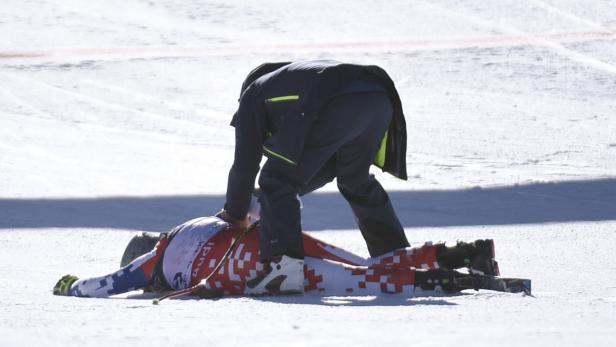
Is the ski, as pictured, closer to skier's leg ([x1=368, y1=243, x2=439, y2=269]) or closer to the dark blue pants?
skier's leg ([x1=368, y1=243, x2=439, y2=269])

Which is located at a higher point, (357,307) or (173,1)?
(173,1)

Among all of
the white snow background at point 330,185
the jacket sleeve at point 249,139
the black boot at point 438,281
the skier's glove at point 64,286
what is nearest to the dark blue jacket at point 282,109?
the jacket sleeve at point 249,139

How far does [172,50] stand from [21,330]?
9.24 metres

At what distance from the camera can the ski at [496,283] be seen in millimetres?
5363

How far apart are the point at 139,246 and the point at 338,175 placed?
1.01 meters

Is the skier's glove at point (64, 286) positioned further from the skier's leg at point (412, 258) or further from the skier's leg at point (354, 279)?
the skier's leg at point (412, 258)

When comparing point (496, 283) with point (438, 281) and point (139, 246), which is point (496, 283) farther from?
point (139, 246)

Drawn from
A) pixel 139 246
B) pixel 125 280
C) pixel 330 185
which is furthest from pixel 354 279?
pixel 330 185

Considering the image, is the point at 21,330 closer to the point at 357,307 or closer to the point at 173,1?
the point at 357,307

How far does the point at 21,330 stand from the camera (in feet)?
15.4

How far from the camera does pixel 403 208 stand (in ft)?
28.2

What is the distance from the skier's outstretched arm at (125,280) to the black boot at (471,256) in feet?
4.00

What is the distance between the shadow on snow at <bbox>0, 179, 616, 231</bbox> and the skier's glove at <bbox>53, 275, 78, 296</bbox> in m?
2.01

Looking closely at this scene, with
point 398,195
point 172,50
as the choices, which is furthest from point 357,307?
point 172,50
